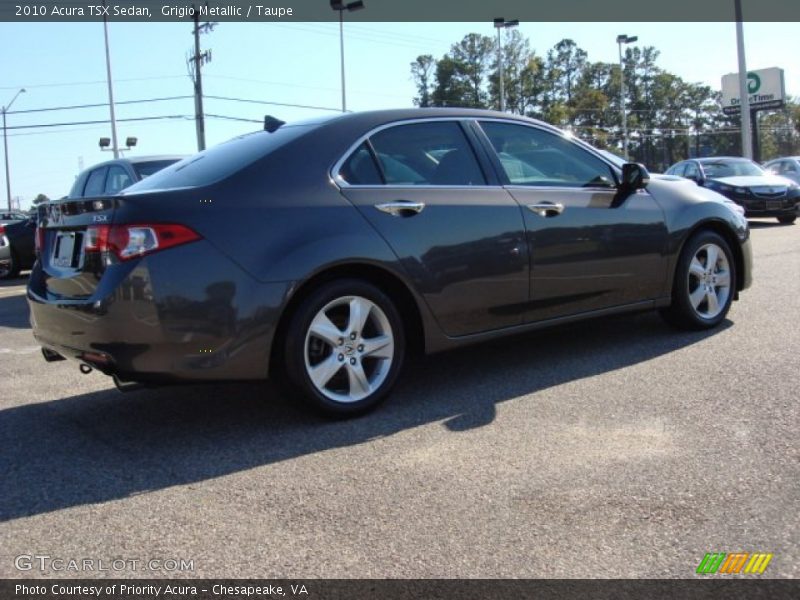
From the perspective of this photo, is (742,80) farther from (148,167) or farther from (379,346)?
(379,346)

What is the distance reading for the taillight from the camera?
3.53 metres

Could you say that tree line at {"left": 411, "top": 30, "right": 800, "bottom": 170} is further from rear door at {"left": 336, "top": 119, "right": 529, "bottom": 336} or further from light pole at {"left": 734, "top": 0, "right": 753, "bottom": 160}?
rear door at {"left": 336, "top": 119, "right": 529, "bottom": 336}

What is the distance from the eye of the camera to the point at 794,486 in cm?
295

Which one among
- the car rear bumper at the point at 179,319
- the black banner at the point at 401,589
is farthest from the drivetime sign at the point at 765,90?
the black banner at the point at 401,589

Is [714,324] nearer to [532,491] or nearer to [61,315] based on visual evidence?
[532,491]

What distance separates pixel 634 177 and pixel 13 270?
1188 cm

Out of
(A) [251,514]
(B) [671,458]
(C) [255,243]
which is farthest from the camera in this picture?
(C) [255,243]

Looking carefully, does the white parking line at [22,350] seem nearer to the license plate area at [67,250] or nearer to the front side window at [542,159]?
the license plate area at [67,250]

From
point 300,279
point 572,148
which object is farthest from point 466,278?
point 572,148

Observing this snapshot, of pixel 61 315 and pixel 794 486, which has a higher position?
pixel 61 315

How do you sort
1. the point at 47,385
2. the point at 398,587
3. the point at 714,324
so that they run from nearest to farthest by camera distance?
the point at 398,587
the point at 47,385
the point at 714,324

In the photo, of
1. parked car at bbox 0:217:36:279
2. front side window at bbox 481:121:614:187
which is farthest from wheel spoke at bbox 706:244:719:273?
parked car at bbox 0:217:36:279

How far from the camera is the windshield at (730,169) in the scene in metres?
16.8

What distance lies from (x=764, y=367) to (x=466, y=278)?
1.91 m
